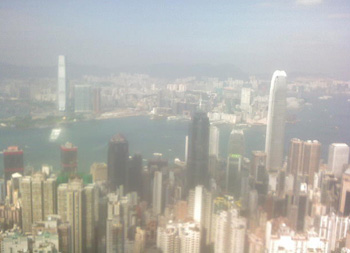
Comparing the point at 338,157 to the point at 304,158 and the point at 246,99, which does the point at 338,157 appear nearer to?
the point at 304,158

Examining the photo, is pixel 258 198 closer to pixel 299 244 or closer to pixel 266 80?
pixel 299 244

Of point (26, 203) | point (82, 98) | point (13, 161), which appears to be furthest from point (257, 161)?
point (13, 161)

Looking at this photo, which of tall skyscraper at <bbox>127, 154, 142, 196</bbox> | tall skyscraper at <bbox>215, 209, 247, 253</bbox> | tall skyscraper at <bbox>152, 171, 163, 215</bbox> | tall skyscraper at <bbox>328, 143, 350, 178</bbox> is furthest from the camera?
tall skyscraper at <bbox>328, 143, 350, 178</bbox>

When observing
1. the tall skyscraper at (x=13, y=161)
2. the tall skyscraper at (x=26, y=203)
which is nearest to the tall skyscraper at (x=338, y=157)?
the tall skyscraper at (x=26, y=203)

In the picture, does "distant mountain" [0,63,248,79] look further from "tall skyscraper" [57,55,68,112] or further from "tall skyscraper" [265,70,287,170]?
"tall skyscraper" [265,70,287,170]

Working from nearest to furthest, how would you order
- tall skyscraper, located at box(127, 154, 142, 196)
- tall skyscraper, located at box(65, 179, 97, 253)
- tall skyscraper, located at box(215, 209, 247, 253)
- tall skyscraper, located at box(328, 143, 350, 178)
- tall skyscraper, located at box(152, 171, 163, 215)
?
tall skyscraper, located at box(215, 209, 247, 253), tall skyscraper, located at box(65, 179, 97, 253), tall skyscraper, located at box(152, 171, 163, 215), tall skyscraper, located at box(127, 154, 142, 196), tall skyscraper, located at box(328, 143, 350, 178)

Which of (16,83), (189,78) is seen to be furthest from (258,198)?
(16,83)

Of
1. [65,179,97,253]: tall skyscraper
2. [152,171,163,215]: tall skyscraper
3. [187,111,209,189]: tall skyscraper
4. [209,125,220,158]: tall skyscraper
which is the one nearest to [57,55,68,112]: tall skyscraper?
[65,179,97,253]: tall skyscraper
